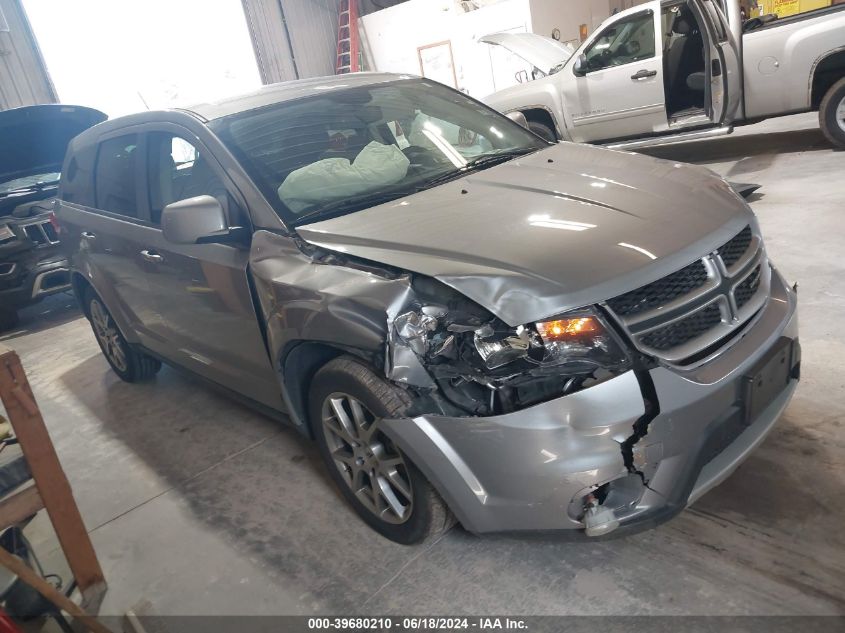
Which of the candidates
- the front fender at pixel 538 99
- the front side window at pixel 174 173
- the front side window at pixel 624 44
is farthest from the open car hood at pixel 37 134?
the front side window at pixel 624 44

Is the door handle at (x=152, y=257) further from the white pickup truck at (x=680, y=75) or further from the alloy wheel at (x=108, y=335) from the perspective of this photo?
the white pickup truck at (x=680, y=75)

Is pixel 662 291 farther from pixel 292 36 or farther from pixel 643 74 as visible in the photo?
pixel 292 36

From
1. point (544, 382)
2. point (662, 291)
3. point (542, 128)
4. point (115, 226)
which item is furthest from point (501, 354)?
point (542, 128)

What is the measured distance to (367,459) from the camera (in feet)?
6.78

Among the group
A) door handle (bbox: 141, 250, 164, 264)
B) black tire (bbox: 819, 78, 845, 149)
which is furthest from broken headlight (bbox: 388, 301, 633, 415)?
black tire (bbox: 819, 78, 845, 149)

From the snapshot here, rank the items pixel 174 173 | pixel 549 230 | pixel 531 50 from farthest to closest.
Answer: pixel 531 50 < pixel 174 173 < pixel 549 230

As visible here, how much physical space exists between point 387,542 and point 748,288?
140cm

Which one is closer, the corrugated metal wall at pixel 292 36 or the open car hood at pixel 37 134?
the open car hood at pixel 37 134

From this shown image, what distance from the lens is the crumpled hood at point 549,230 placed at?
5.40ft

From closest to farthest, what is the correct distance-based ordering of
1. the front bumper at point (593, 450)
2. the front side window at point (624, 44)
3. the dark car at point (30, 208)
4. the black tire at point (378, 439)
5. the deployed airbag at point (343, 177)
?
the front bumper at point (593, 450), the black tire at point (378, 439), the deployed airbag at point (343, 177), the dark car at point (30, 208), the front side window at point (624, 44)

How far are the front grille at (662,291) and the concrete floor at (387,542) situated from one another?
651mm

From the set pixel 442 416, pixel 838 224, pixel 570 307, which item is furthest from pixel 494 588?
pixel 838 224

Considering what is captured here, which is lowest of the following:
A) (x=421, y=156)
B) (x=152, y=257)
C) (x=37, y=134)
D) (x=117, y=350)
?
(x=117, y=350)

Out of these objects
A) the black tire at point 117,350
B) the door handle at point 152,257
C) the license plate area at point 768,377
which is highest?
the door handle at point 152,257
